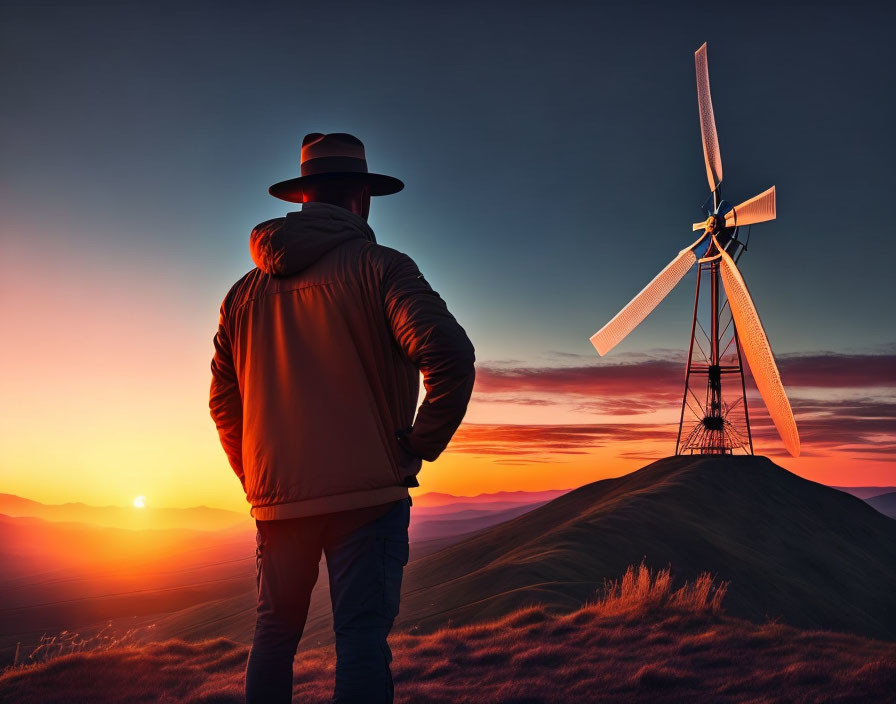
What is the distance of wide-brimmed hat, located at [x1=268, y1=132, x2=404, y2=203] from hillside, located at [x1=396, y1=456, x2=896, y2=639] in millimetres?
7598

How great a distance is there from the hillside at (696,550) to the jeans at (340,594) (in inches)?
282

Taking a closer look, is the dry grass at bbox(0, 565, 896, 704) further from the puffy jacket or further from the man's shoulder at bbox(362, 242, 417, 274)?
the man's shoulder at bbox(362, 242, 417, 274)

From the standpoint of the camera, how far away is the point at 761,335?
25469 mm

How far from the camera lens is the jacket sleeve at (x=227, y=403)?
12.3 feet

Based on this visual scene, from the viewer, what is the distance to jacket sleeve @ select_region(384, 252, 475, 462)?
Result: 9.97ft

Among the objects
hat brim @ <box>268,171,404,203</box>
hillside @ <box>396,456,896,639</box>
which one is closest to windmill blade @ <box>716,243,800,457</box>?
hillside @ <box>396,456,896,639</box>

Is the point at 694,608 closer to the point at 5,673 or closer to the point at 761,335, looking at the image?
the point at 5,673

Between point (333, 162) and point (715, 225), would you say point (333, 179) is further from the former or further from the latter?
point (715, 225)

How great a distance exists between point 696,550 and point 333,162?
56.5ft

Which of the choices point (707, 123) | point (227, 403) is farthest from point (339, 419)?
point (707, 123)

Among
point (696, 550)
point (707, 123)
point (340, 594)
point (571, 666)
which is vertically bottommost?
point (696, 550)

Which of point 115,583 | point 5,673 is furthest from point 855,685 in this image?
point 115,583

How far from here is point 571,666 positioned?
648 cm

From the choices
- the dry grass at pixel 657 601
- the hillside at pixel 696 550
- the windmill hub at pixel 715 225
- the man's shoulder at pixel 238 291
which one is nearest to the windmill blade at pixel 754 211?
the windmill hub at pixel 715 225
